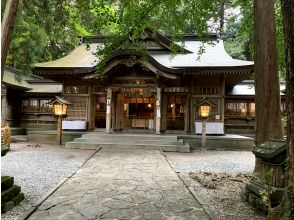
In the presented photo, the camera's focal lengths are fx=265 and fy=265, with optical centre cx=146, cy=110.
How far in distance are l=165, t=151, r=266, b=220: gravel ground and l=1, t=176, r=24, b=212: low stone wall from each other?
350 centimetres

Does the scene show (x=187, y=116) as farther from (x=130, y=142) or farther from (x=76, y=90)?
(x=76, y=90)

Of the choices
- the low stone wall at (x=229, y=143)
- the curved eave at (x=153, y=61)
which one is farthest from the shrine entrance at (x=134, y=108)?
the low stone wall at (x=229, y=143)

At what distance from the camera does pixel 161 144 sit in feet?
44.3

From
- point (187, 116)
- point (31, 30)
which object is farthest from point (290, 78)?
point (31, 30)

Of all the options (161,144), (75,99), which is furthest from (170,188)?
(75,99)

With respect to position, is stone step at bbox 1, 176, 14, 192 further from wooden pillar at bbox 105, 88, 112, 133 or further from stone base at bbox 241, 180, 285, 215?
wooden pillar at bbox 105, 88, 112, 133

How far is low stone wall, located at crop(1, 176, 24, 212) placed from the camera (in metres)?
4.61

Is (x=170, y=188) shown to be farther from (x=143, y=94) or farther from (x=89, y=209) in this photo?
(x=143, y=94)

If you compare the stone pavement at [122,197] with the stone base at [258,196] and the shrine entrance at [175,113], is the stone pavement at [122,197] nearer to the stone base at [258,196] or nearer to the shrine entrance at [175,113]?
the stone base at [258,196]

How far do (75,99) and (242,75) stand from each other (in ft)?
35.1

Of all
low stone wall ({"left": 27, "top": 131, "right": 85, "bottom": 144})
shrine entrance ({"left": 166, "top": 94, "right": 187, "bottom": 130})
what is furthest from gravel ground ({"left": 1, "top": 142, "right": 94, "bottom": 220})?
shrine entrance ({"left": 166, "top": 94, "right": 187, "bottom": 130})

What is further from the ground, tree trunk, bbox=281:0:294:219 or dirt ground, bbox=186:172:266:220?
tree trunk, bbox=281:0:294:219

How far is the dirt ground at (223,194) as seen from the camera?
4.59 m

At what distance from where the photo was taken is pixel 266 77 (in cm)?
629
